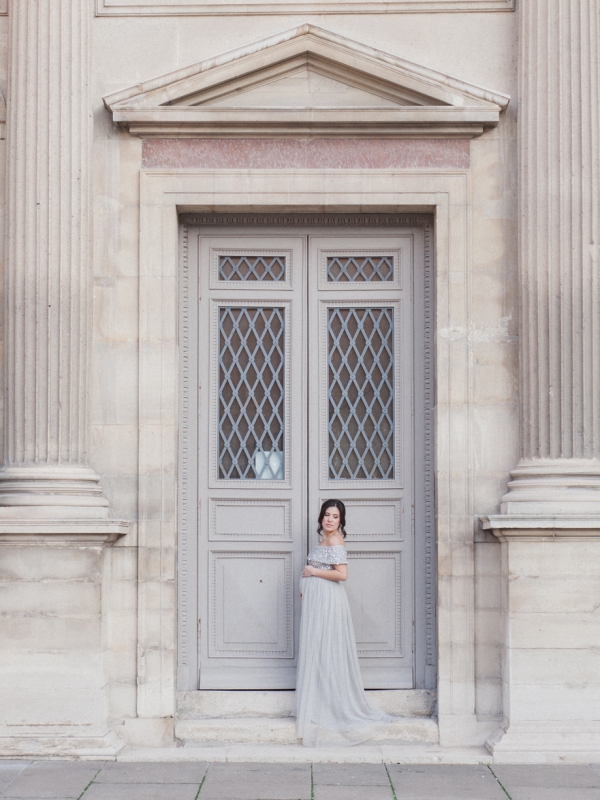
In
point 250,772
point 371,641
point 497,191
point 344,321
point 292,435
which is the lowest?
point 250,772

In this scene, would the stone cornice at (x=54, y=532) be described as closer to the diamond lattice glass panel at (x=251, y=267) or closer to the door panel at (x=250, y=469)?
the door panel at (x=250, y=469)

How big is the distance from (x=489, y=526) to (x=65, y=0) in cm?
507

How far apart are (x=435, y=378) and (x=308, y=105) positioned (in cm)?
233

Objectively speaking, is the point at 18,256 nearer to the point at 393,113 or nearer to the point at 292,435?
the point at 292,435

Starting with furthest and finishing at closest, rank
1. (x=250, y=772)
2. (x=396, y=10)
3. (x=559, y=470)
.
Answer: (x=396, y=10), (x=559, y=470), (x=250, y=772)

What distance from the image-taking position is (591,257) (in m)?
7.50

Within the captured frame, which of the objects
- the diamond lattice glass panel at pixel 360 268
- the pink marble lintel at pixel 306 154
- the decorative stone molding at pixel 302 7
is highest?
the decorative stone molding at pixel 302 7

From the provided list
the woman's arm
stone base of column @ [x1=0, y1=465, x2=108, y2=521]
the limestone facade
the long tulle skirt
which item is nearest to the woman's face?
the woman's arm

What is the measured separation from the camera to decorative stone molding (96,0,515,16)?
7879mm

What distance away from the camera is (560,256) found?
24.7 feet

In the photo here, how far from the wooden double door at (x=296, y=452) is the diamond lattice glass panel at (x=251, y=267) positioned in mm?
18

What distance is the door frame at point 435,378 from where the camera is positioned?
24.7 ft

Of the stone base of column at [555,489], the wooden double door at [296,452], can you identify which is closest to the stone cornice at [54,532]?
the wooden double door at [296,452]

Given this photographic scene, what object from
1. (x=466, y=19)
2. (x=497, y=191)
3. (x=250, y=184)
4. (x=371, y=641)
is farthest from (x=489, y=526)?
(x=466, y=19)
